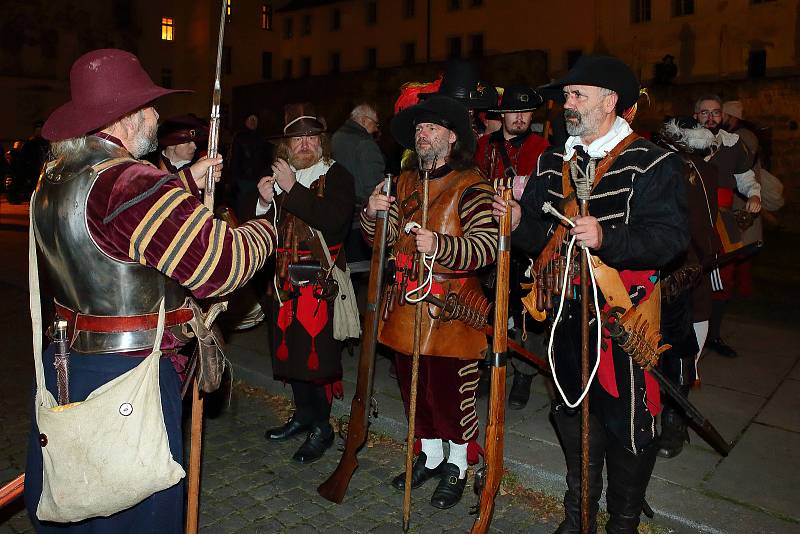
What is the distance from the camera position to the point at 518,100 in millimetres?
5195

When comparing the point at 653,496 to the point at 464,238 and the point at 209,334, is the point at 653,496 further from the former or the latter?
the point at 209,334

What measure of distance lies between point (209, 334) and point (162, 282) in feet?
1.18

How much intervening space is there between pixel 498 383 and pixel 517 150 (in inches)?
105

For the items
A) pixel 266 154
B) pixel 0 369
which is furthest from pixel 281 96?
pixel 0 369

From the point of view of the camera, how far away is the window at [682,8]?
32.9 m

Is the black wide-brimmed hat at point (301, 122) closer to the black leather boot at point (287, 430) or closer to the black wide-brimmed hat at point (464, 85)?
the black wide-brimmed hat at point (464, 85)

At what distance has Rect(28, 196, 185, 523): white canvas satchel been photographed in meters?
2.39

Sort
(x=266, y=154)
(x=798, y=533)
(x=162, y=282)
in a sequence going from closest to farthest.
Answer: (x=162, y=282) < (x=798, y=533) < (x=266, y=154)

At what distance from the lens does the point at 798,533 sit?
135 inches

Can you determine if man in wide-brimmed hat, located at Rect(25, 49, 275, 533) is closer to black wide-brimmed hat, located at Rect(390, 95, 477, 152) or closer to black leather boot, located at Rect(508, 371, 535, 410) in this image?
black wide-brimmed hat, located at Rect(390, 95, 477, 152)

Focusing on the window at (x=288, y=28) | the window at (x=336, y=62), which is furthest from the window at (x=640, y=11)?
the window at (x=288, y=28)

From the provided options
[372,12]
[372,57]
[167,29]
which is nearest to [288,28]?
[372,12]

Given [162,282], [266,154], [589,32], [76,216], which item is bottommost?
[162,282]

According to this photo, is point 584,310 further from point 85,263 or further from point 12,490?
point 12,490
